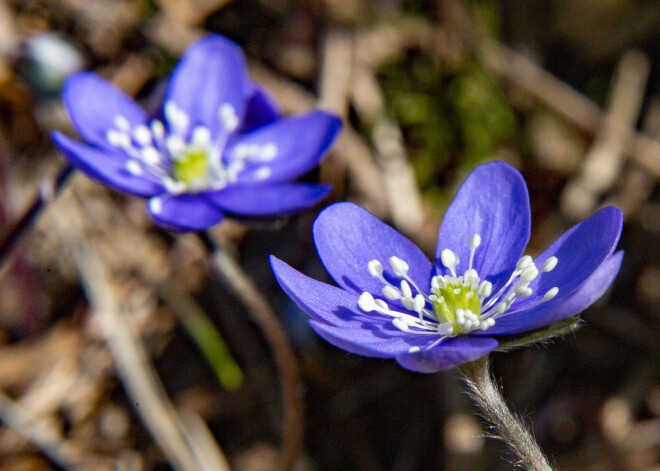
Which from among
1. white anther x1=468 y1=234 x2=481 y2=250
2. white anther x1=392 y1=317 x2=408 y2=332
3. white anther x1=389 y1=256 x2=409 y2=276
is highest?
white anther x1=468 y1=234 x2=481 y2=250

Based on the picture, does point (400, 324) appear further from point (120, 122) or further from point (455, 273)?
point (120, 122)

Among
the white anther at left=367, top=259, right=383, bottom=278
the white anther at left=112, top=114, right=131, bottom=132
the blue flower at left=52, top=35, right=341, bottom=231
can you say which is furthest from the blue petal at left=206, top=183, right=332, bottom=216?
the white anther at left=112, top=114, right=131, bottom=132

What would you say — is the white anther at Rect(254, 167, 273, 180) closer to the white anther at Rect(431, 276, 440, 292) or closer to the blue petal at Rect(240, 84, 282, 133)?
the blue petal at Rect(240, 84, 282, 133)

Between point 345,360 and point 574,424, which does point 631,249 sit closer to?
point 574,424

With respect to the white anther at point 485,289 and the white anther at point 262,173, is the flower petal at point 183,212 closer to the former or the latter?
the white anther at point 262,173

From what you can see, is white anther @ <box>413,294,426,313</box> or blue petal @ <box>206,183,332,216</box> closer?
white anther @ <box>413,294,426,313</box>
